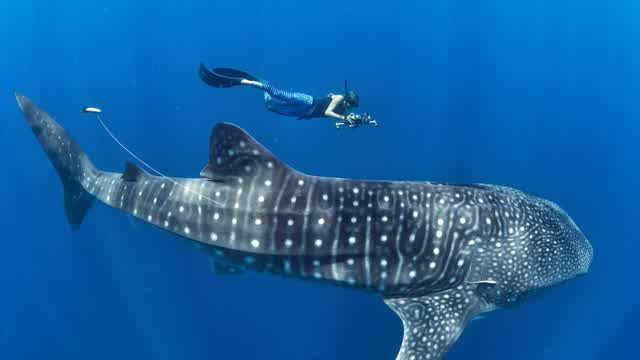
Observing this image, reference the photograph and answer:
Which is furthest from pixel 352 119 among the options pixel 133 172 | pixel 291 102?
pixel 133 172

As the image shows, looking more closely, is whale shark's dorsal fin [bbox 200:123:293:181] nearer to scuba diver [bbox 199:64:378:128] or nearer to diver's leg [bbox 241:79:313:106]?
scuba diver [bbox 199:64:378:128]

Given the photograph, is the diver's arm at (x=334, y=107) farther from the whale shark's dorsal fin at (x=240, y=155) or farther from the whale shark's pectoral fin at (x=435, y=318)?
the whale shark's pectoral fin at (x=435, y=318)

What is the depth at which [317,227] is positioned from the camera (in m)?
4.89

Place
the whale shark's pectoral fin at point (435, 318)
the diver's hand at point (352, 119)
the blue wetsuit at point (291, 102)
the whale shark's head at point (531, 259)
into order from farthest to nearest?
the blue wetsuit at point (291, 102) → the diver's hand at point (352, 119) → the whale shark's head at point (531, 259) → the whale shark's pectoral fin at point (435, 318)

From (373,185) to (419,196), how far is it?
52 centimetres

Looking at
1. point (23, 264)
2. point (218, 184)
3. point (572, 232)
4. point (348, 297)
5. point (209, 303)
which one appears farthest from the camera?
point (23, 264)

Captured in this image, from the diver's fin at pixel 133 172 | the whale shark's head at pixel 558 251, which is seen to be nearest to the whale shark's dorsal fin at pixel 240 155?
the diver's fin at pixel 133 172

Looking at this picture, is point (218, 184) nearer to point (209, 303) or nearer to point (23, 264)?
point (209, 303)

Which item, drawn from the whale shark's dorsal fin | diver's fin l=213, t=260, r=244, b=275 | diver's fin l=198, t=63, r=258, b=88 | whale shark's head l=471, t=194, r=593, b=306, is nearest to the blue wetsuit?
diver's fin l=198, t=63, r=258, b=88

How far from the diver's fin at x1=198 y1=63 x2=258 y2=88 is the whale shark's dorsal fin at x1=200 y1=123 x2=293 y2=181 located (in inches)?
88.2

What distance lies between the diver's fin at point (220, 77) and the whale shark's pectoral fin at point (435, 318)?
4132 mm

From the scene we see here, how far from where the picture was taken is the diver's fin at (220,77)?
6.96 meters

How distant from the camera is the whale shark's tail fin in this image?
6387 millimetres

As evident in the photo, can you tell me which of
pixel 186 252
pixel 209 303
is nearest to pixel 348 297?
pixel 209 303
